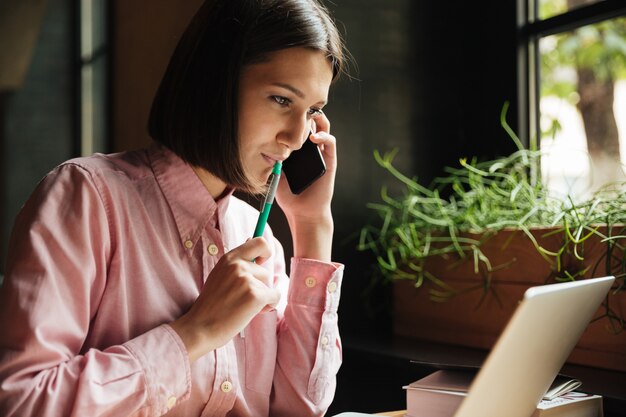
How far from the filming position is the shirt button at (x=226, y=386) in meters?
1.10

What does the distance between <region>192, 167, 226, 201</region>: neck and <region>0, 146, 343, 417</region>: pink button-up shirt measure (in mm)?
23

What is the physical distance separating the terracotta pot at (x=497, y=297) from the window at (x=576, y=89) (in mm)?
249

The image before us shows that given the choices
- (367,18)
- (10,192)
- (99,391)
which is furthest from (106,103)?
(99,391)

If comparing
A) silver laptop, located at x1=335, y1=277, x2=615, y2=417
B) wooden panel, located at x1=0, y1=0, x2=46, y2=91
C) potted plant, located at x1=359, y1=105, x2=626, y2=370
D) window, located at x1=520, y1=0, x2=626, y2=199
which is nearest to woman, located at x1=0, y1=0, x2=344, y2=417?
silver laptop, located at x1=335, y1=277, x2=615, y2=417

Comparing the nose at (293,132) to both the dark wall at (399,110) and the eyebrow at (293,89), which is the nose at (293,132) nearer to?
the eyebrow at (293,89)

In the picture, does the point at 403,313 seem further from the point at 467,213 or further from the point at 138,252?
the point at 138,252

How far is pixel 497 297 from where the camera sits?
1.58 metres

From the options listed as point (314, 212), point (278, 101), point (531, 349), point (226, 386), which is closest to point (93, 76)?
point (314, 212)

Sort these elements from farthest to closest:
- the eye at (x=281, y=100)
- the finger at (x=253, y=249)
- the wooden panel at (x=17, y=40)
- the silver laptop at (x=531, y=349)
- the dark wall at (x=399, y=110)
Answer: the wooden panel at (x=17, y=40), the dark wall at (x=399, y=110), the eye at (x=281, y=100), the finger at (x=253, y=249), the silver laptop at (x=531, y=349)

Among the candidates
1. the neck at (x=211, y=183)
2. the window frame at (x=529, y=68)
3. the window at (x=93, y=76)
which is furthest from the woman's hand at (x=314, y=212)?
the window at (x=93, y=76)

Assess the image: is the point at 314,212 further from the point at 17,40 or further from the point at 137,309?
the point at 17,40

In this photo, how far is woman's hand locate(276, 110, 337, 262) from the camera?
130 centimetres

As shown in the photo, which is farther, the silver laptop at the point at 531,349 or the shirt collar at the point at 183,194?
the shirt collar at the point at 183,194

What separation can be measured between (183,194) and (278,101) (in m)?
0.21
